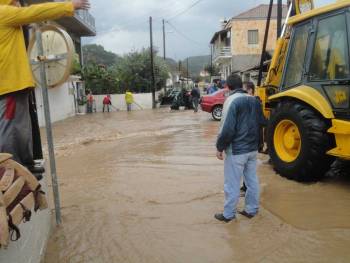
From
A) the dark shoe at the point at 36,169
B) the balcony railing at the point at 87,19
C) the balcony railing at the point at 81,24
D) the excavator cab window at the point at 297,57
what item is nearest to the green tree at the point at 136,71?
the balcony railing at the point at 81,24

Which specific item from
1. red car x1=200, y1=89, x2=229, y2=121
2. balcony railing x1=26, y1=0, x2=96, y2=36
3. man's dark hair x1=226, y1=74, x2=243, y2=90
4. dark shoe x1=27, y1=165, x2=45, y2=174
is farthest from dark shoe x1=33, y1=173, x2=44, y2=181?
balcony railing x1=26, y1=0, x2=96, y2=36

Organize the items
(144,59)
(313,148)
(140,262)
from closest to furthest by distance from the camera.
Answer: (140,262), (313,148), (144,59)

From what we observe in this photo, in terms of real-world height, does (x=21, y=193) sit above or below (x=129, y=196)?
above

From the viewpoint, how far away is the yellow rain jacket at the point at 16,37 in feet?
11.7

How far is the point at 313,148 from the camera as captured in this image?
6.72 metres

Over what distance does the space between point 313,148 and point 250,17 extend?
42.5 m

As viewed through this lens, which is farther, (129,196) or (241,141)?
(129,196)

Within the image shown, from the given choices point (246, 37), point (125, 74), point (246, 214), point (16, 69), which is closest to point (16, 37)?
point (16, 69)

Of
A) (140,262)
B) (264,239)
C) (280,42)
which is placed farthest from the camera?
(280,42)

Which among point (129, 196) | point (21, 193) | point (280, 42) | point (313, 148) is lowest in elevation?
point (129, 196)

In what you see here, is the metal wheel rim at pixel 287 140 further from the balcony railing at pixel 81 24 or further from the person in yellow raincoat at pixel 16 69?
the balcony railing at pixel 81 24

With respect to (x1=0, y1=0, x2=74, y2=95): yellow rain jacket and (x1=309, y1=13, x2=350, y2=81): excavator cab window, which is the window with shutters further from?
(x1=0, y1=0, x2=74, y2=95): yellow rain jacket

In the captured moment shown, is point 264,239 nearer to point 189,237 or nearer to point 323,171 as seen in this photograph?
point 189,237

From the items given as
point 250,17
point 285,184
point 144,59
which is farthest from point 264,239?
point 250,17
